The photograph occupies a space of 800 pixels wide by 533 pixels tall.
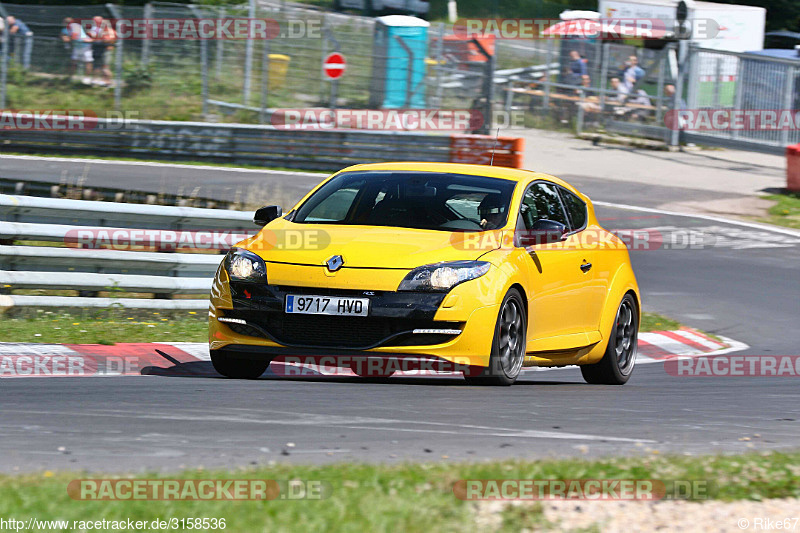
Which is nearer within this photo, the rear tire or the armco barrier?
the rear tire

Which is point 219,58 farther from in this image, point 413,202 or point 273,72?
point 413,202

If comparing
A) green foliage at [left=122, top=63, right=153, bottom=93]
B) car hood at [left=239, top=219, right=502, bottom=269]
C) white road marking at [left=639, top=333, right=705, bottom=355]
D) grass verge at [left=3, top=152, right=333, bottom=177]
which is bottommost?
white road marking at [left=639, top=333, right=705, bottom=355]

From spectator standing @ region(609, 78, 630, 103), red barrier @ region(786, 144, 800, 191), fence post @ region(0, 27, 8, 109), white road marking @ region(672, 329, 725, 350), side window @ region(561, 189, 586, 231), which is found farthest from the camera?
spectator standing @ region(609, 78, 630, 103)

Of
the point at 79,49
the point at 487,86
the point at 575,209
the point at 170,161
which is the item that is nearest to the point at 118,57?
the point at 79,49

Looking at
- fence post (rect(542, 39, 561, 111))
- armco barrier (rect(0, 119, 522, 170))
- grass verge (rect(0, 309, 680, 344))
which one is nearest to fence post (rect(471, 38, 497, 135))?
armco barrier (rect(0, 119, 522, 170))

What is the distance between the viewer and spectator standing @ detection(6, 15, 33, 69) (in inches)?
960

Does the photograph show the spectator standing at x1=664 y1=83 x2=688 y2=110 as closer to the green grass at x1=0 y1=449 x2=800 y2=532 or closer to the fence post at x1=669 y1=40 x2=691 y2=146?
the fence post at x1=669 y1=40 x2=691 y2=146

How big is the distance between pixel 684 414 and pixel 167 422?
9.85ft

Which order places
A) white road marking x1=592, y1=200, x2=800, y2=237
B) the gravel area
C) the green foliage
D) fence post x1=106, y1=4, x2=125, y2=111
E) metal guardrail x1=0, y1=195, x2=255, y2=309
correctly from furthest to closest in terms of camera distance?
1. the green foliage
2. fence post x1=106, y1=4, x2=125, y2=111
3. white road marking x1=592, y1=200, x2=800, y2=237
4. metal guardrail x1=0, y1=195, x2=255, y2=309
5. the gravel area

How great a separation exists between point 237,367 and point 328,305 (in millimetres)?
1052

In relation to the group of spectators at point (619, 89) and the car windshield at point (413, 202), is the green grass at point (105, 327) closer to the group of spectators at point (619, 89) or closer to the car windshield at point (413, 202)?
the car windshield at point (413, 202)

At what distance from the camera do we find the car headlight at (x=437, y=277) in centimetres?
700

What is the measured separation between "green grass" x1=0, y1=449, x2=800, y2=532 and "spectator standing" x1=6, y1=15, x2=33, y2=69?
70.6 feet

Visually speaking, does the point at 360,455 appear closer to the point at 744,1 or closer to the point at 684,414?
the point at 684,414
